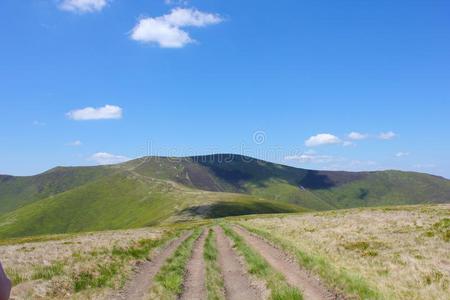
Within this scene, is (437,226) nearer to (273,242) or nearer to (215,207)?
(273,242)

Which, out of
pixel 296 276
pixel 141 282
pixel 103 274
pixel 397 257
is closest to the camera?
pixel 296 276

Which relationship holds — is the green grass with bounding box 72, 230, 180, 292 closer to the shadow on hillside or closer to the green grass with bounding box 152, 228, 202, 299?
the green grass with bounding box 152, 228, 202, 299

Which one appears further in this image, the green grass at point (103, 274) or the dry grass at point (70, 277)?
the green grass at point (103, 274)

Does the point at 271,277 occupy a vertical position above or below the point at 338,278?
below

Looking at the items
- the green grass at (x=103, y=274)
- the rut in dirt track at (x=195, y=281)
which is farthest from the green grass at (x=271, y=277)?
the green grass at (x=103, y=274)

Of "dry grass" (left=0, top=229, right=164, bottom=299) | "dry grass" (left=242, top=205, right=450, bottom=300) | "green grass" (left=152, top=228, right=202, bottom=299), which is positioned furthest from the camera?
"dry grass" (left=0, top=229, right=164, bottom=299)

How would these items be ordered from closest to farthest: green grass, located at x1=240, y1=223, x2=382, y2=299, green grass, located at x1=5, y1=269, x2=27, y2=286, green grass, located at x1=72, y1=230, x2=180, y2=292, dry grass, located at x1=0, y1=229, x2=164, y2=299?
green grass, located at x1=240, y1=223, x2=382, y2=299 → dry grass, located at x1=0, y1=229, x2=164, y2=299 → green grass, located at x1=72, y1=230, x2=180, y2=292 → green grass, located at x1=5, y1=269, x2=27, y2=286

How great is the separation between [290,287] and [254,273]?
15.5 feet

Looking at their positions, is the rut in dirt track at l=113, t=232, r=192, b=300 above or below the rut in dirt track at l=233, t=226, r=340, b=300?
below

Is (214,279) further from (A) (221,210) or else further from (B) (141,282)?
(A) (221,210)

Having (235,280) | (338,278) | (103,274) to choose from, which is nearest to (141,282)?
(103,274)

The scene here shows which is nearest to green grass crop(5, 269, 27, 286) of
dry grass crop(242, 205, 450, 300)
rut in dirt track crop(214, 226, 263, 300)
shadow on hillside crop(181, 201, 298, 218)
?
rut in dirt track crop(214, 226, 263, 300)

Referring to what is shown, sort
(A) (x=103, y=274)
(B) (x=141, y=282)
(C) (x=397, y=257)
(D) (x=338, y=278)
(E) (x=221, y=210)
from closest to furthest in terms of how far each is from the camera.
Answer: (D) (x=338, y=278), (B) (x=141, y=282), (A) (x=103, y=274), (C) (x=397, y=257), (E) (x=221, y=210)

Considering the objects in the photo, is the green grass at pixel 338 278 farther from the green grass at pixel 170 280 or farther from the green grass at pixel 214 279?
the green grass at pixel 170 280
